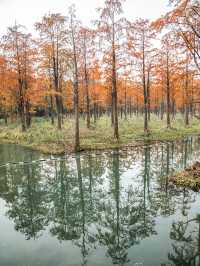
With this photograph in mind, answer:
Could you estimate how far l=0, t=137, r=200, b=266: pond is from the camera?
6789 millimetres

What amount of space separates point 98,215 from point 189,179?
186 inches

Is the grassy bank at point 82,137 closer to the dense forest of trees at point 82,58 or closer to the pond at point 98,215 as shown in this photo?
the dense forest of trees at point 82,58

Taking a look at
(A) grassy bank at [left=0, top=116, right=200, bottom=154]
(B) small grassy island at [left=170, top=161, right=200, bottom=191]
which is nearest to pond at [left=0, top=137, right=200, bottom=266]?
(B) small grassy island at [left=170, top=161, right=200, bottom=191]

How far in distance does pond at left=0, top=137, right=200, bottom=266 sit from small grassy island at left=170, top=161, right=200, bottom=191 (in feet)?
1.32

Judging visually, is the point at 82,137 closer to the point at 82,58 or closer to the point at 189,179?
the point at 82,58

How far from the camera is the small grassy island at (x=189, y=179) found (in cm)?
1131

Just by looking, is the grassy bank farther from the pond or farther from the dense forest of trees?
the pond

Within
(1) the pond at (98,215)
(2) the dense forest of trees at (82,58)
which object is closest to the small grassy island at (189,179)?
(1) the pond at (98,215)

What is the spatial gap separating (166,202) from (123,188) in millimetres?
2436

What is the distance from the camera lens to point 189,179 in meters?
11.7

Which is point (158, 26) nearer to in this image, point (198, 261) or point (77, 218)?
point (77, 218)

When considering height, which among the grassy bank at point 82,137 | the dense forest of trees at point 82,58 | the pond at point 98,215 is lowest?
the pond at point 98,215

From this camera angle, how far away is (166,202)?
9.91 m

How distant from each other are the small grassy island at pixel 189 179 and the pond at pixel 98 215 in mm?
403
